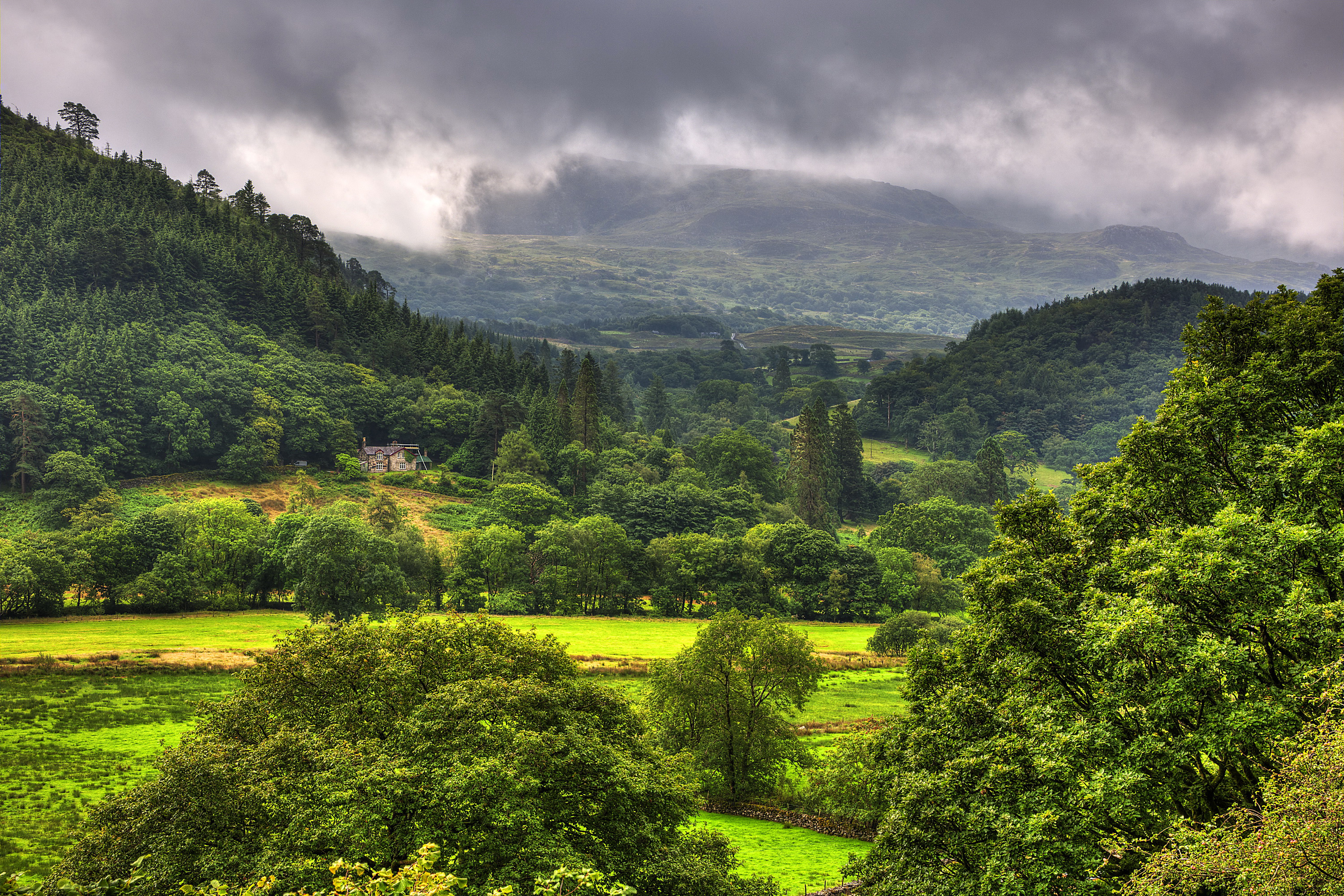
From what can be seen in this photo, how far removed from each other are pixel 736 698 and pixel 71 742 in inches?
1390

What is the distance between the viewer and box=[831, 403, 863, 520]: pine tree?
145m

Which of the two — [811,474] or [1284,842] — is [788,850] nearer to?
[1284,842]

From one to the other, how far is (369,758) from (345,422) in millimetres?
113406

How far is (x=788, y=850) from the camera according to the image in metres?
35.0

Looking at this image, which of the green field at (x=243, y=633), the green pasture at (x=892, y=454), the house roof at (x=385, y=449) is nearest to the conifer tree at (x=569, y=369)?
the house roof at (x=385, y=449)

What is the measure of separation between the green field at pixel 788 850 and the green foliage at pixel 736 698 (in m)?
3.27

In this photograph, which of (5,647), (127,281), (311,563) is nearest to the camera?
(5,647)

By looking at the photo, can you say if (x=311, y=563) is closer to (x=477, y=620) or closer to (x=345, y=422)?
(x=477, y=620)

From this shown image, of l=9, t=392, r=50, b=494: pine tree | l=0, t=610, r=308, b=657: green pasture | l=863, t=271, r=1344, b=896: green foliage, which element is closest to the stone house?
l=9, t=392, r=50, b=494: pine tree

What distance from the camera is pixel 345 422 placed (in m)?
125

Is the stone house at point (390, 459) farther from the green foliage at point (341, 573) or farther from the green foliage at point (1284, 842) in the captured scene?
Result: the green foliage at point (1284, 842)

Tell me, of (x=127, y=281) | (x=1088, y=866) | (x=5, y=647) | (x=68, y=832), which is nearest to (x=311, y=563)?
(x=5, y=647)

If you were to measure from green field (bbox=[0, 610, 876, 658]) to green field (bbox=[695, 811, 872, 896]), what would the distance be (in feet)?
49.1

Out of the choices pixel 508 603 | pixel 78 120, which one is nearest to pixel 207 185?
pixel 78 120
